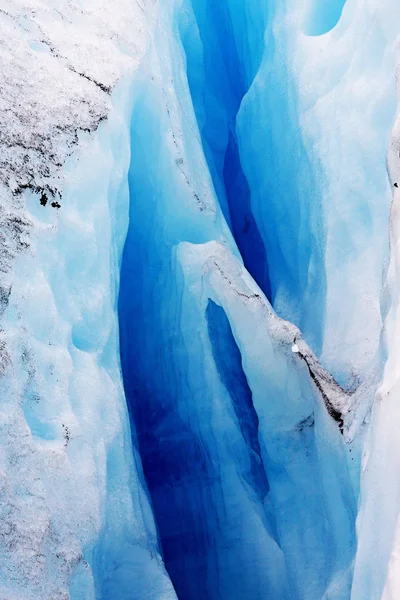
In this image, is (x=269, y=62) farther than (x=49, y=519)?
Yes

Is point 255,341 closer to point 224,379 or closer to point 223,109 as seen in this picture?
point 224,379

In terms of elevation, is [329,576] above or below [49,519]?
above

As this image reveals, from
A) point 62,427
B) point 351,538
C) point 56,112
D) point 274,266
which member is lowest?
point 62,427

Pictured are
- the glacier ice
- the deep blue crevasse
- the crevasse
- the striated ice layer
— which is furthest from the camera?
the deep blue crevasse

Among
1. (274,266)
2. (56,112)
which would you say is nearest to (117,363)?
(56,112)

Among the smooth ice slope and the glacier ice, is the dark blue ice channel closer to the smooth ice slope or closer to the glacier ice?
the glacier ice

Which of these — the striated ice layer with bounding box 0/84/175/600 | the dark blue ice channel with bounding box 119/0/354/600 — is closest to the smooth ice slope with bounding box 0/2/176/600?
the striated ice layer with bounding box 0/84/175/600

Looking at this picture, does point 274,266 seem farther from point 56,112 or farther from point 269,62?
point 56,112

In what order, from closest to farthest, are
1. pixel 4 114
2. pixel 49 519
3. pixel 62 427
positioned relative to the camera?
1. pixel 49 519
2. pixel 62 427
3. pixel 4 114

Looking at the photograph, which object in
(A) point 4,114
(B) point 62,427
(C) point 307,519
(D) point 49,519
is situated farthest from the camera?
→ (C) point 307,519
